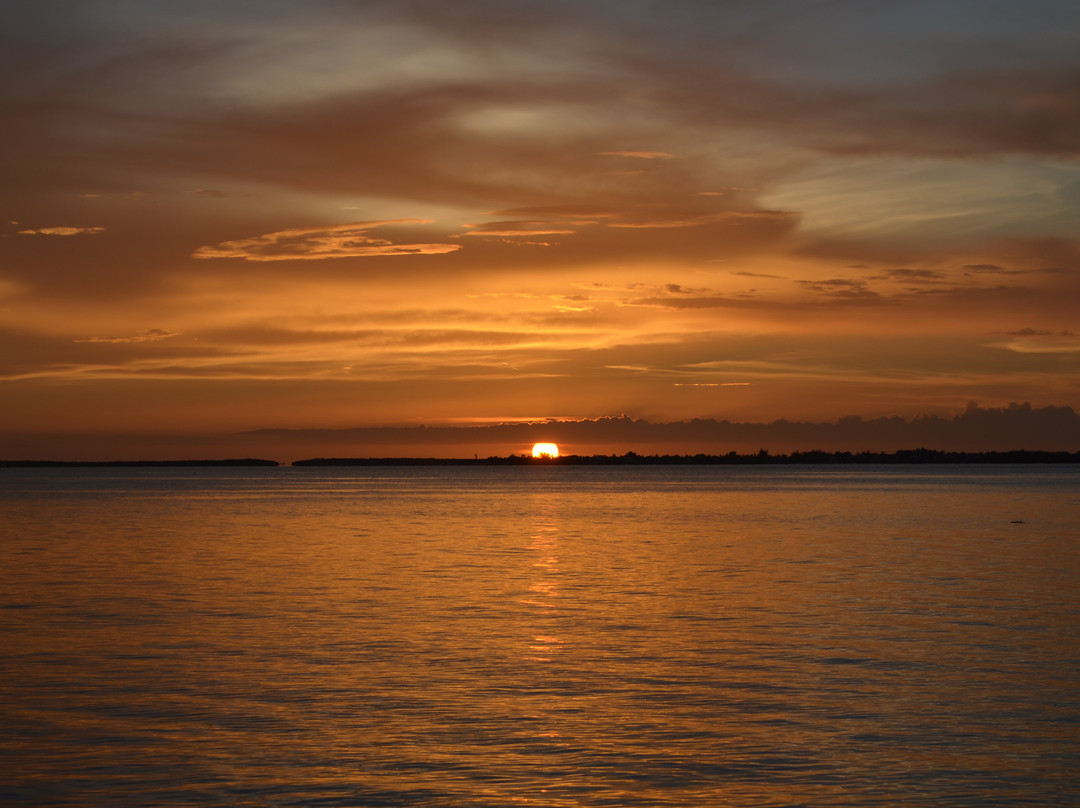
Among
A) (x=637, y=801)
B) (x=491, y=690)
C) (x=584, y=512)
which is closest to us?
(x=637, y=801)

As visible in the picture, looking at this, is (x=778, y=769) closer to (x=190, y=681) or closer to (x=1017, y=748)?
(x=1017, y=748)

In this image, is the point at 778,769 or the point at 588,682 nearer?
the point at 778,769

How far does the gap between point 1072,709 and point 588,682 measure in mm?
8955

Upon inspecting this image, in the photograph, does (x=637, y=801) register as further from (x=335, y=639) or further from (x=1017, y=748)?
(x=335, y=639)

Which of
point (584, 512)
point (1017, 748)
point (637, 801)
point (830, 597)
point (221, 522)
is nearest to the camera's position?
point (637, 801)

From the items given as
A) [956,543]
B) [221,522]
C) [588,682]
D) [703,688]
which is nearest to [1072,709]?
[703,688]

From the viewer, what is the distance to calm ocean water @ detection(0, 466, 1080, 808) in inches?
586

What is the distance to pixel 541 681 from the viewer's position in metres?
21.4

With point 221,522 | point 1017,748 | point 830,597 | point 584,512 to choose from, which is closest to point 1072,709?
point 1017,748

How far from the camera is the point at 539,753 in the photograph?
16156 mm

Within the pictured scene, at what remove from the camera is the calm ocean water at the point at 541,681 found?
1488 cm

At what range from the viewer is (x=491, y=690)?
20.6 m

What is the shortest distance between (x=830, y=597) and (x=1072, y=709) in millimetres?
15917

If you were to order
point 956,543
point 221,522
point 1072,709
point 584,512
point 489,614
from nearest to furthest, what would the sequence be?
point 1072,709
point 489,614
point 956,543
point 221,522
point 584,512
